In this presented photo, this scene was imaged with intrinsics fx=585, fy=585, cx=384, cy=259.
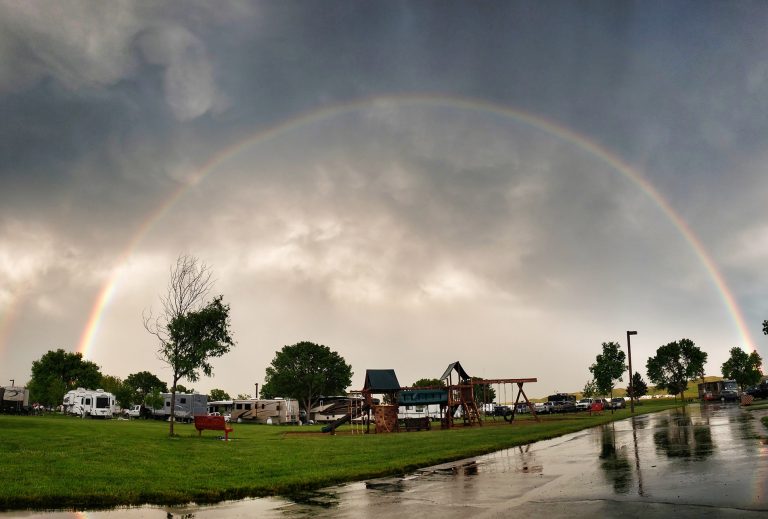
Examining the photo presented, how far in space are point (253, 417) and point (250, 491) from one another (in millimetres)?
64253

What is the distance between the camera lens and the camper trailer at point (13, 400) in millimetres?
70562

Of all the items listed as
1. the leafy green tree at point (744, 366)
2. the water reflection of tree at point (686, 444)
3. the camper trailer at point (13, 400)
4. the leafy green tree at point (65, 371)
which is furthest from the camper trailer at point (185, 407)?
the leafy green tree at point (744, 366)

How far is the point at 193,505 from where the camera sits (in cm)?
1294

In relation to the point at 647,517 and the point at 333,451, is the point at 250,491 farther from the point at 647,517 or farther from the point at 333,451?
the point at 333,451

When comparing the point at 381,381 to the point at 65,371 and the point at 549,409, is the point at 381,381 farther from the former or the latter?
the point at 65,371

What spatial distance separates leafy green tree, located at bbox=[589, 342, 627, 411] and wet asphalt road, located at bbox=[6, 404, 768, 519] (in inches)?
3746

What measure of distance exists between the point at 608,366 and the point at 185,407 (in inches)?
3005

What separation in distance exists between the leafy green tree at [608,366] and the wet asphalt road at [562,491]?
9514 cm

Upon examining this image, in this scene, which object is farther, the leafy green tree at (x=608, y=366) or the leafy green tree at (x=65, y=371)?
the leafy green tree at (x=65, y=371)

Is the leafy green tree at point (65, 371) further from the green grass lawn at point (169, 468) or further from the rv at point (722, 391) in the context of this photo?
the rv at point (722, 391)

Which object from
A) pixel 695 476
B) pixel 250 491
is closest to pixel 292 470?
pixel 250 491

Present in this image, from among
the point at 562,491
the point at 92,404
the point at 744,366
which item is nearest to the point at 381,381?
the point at 92,404

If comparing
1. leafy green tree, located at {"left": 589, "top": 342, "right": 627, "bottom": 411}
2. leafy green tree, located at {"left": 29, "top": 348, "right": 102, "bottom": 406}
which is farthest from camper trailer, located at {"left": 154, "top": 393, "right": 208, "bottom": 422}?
leafy green tree, located at {"left": 589, "top": 342, "right": 627, "bottom": 411}

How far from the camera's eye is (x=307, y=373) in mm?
115812
